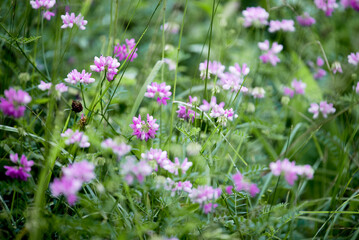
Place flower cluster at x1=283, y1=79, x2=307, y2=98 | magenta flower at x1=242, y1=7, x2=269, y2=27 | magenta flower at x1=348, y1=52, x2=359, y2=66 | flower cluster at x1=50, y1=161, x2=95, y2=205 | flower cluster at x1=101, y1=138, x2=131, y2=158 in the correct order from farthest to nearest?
flower cluster at x1=283, y1=79, x2=307, y2=98 → magenta flower at x1=242, y1=7, x2=269, y2=27 → magenta flower at x1=348, y1=52, x2=359, y2=66 → flower cluster at x1=101, y1=138, x2=131, y2=158 → flower cluster at x1=50, y1=161, x2=95, y2=205

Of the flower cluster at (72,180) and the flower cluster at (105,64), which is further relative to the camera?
the flower cluster at (105,64)

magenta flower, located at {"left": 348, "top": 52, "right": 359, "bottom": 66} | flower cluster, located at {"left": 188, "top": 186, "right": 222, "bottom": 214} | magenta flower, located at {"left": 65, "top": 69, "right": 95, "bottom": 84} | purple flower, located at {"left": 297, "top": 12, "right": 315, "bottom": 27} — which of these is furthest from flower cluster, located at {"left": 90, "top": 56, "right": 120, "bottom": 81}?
purple flower, located at {"left": 297, "top": 12, "right": 315, "bottom": 27}

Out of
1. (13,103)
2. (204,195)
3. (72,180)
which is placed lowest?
(204,195)

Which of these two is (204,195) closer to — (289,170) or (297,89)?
(289,170)

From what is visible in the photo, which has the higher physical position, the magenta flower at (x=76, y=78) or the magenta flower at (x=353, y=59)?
the magenta flower at (x=353, y=59)

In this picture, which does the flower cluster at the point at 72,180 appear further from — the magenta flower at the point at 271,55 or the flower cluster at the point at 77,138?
the magenta flower at the point at 271,55

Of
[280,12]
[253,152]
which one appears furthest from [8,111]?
[280,12]

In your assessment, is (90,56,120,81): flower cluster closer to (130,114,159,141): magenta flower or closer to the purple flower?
(130,114,159,141): magenta flower

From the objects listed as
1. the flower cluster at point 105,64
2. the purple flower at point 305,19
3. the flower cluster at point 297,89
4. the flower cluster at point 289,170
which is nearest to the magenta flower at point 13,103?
the flower cluster at point 105,64

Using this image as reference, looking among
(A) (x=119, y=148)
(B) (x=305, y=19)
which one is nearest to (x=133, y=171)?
(A) (x=119, y=148)

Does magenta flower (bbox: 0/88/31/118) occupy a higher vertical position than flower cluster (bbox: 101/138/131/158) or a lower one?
higher

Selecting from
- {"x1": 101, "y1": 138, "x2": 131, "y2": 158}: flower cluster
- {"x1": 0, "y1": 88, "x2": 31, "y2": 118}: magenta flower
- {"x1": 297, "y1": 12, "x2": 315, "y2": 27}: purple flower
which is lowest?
{"x1": 101, "y1": 138, "x2": 131, "y2": 158}: flower cluster

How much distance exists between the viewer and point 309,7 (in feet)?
8.03

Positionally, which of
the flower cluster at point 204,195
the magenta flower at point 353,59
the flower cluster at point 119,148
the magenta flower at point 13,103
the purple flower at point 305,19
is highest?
the purple flower at point 305,19
